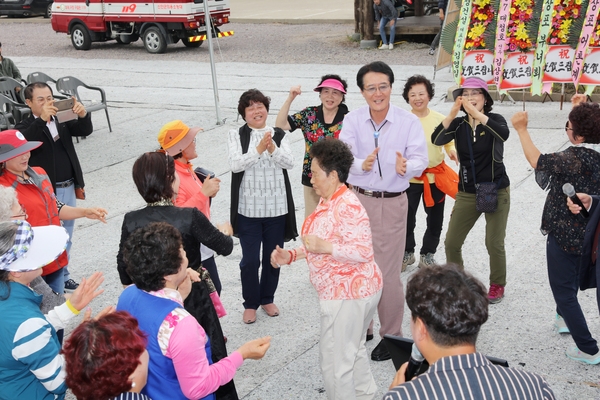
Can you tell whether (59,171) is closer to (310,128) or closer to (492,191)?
(310,128)

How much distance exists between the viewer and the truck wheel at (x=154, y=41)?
19.8 meters

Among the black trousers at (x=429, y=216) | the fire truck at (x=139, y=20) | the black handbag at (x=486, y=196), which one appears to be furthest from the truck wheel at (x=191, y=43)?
the black handbag at (x=486, y=196)

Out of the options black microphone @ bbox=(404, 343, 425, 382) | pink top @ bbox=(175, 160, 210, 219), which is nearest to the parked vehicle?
pink top @ bbox=(175, 160, 210, 219)

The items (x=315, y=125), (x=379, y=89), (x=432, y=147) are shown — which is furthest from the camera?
(x=432, y=147)

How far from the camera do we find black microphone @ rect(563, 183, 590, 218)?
168 inches

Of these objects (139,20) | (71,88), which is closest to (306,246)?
(71,88)

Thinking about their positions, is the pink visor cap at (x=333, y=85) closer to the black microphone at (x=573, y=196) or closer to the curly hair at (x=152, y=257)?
the black microphone at (x=573, y=196)

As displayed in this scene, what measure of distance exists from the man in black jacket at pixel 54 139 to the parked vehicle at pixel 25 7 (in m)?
25.6

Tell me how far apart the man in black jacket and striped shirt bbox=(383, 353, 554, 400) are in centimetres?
436

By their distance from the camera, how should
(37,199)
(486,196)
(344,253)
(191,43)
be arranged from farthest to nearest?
(191,43), (486,196), (37,199), (344,253)

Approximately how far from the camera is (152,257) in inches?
121

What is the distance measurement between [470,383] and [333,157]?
198cm

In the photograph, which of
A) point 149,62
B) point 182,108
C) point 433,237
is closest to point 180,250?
point 433,237

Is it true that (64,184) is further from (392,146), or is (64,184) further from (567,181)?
(567,181)
